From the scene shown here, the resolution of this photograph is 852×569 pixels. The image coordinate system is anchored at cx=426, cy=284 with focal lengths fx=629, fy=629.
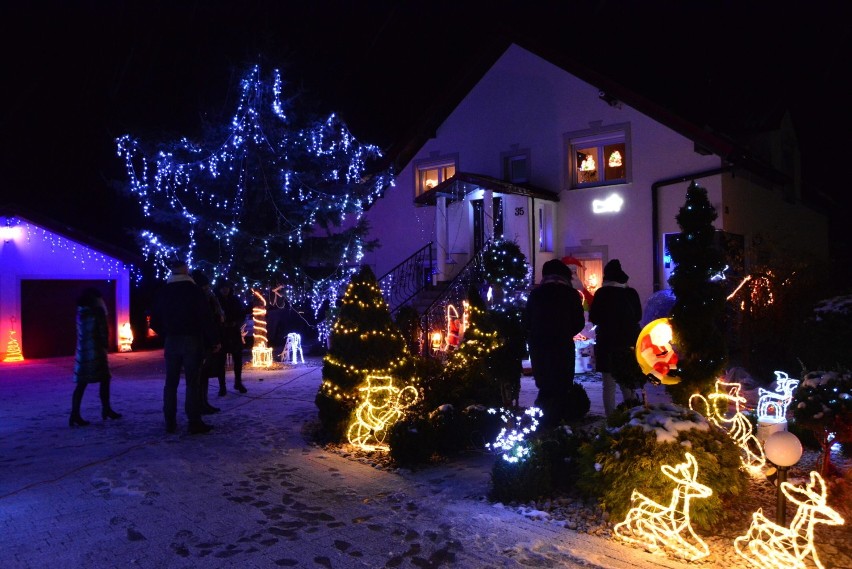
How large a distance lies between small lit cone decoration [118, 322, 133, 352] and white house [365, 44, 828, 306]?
331 inches

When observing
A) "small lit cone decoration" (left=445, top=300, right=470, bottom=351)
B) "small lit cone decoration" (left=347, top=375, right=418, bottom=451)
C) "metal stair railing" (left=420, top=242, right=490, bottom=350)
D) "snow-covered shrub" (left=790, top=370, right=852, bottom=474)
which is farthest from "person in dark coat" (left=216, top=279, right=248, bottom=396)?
"snow-covered shrub" (left=790, top=370, right=852, bottom=474)

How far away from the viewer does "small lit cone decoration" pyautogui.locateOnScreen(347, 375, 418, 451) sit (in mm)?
6891

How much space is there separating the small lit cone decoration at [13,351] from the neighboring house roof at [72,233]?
2.92m

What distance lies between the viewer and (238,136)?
13.9m

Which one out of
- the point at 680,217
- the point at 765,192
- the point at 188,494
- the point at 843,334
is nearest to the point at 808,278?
the point at 843,334

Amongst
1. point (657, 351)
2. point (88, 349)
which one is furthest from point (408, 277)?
point (657, 351)

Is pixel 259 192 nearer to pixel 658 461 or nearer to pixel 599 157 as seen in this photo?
pixel 599 157

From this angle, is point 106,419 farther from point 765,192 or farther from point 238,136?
point 765,192

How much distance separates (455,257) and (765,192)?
318 inches

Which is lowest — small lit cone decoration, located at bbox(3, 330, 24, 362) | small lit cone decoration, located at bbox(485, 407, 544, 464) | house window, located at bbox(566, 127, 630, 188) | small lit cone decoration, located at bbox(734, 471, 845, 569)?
small lit cone decoration, located at bbox(734, 471, 845, 569)

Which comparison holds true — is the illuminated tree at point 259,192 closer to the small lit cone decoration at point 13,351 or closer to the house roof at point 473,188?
the house roof at point 473,188

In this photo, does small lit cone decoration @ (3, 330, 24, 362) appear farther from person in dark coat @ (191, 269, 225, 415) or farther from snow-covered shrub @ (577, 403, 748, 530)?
snow-covered shrub @ (577, 403, 748, 530)

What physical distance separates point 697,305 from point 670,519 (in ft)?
6.52

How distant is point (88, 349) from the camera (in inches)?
317
